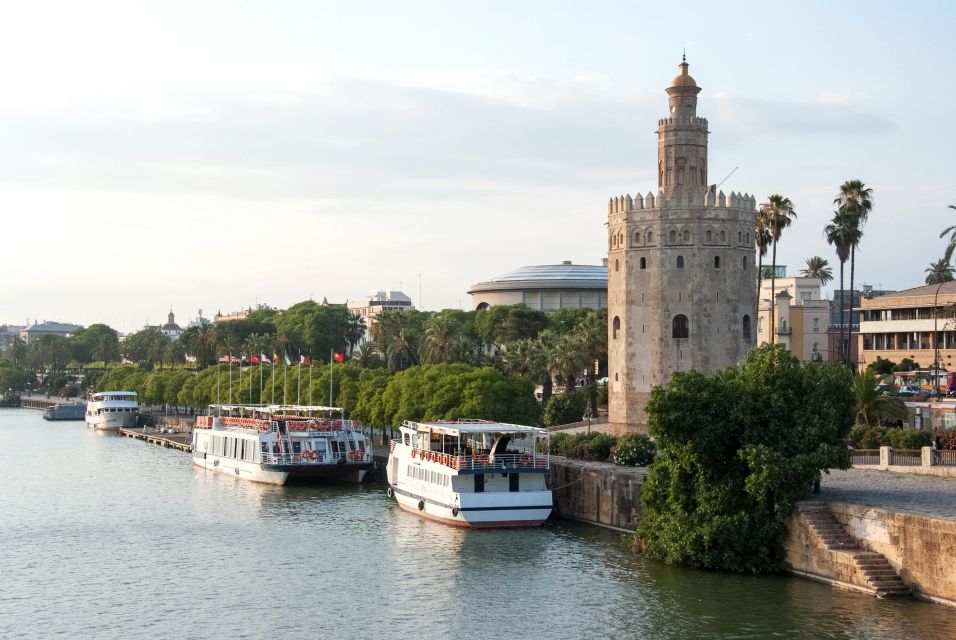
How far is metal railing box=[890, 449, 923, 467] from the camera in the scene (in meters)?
51.3

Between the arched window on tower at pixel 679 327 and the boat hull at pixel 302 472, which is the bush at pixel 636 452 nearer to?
the arched window on tower at pixel 679 327

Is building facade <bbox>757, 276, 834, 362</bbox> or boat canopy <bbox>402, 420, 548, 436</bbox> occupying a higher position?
building facade <bbox>757, 276, 834, 362</bbox>

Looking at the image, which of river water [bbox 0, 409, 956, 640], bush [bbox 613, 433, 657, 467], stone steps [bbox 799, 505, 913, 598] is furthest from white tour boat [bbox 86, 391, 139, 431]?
stone steps [bbox 799, 505, 913, 598]

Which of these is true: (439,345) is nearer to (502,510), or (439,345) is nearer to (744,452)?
(502,510)

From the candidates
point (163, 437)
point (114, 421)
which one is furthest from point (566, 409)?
point (114, 421)

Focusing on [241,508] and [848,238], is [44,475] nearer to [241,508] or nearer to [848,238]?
[241,508]

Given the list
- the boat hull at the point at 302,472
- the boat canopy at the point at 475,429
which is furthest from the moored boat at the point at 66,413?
the boat canopy at the point at 475,429

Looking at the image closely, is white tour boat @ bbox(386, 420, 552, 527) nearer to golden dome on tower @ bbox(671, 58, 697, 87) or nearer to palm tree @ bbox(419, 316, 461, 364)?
golden dome on tower @ bbox(671, 58, 697, 87)

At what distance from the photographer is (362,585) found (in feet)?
149

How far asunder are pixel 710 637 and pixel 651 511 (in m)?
9.78

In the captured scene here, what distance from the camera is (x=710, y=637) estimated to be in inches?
1500

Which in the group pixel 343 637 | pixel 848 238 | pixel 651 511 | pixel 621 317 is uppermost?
pixel 848 238

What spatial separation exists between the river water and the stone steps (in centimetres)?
67

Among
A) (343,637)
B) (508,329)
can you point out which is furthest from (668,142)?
(508,329)
